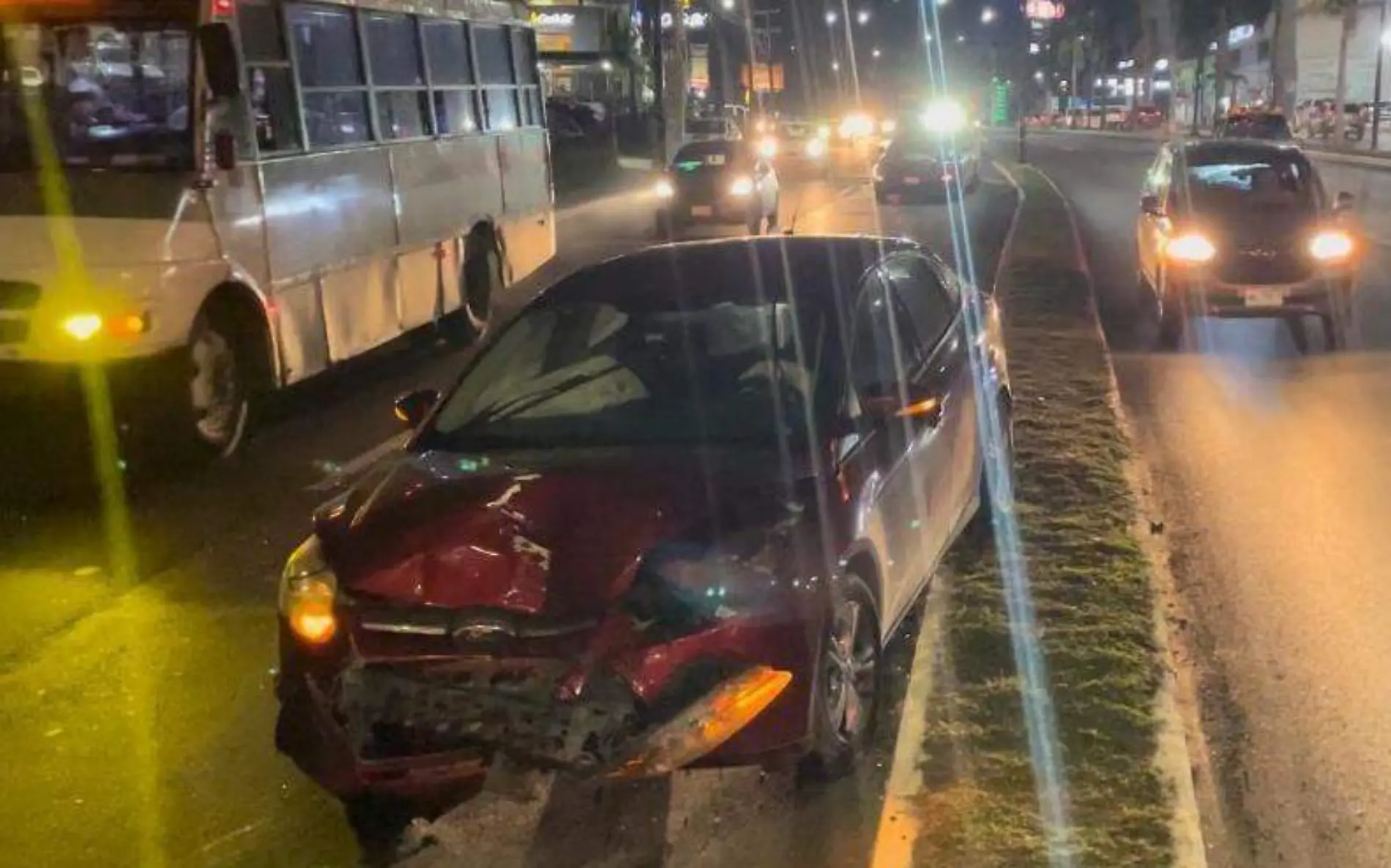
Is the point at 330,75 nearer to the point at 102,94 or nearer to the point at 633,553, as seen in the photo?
the point at 102,94

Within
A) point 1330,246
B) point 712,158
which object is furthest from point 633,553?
point 712,158

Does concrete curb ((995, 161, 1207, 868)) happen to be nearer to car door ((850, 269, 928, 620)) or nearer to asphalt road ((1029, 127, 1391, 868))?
asphalt road ((1029, 127, 1391, 868))

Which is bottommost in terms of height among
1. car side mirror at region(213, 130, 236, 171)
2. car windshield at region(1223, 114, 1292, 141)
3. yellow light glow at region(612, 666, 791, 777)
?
car windshield at region(1223, 114, 1292, 141)

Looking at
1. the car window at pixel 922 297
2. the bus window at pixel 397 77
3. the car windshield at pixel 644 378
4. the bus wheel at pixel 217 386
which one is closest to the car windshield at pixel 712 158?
the bus window at pixel 397 77

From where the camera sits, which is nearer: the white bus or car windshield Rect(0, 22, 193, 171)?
the white bus

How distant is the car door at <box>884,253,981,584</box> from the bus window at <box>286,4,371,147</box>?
18.1 feet

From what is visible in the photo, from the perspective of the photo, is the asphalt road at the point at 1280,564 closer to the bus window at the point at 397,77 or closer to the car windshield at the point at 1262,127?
the bus window at the point at 397,77

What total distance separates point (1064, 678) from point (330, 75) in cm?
787

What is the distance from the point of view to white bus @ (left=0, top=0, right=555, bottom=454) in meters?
8.76

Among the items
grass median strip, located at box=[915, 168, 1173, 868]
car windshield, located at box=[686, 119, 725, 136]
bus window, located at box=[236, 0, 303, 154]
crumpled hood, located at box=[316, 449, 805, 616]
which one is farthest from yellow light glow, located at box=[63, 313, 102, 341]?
car windshield, located at box=[686, 119, 725, 136]

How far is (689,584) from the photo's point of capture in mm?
4383

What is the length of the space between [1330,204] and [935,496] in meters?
8.66

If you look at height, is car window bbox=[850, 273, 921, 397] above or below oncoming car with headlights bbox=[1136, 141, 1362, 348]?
above

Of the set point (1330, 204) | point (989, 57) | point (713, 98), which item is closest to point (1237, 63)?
point (989, 57)
